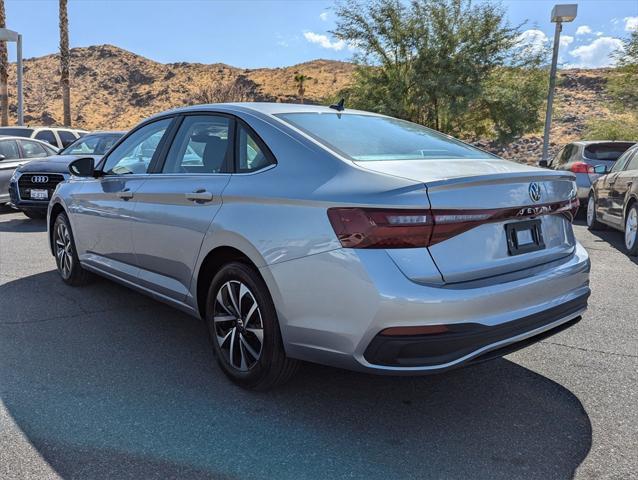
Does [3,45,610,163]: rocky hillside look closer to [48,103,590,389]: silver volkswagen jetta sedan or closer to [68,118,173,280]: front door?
[68,118,173,280]: front door

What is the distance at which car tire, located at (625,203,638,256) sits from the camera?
758 centimetres

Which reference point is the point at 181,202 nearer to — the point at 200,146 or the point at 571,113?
the point at 200,146

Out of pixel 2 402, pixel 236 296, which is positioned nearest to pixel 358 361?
pixel 236 296

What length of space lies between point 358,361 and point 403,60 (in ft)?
62.4

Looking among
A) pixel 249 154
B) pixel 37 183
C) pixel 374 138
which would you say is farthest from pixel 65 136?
pixel 374 138

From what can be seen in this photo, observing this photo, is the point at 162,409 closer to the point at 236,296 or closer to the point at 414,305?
the point at 236,296

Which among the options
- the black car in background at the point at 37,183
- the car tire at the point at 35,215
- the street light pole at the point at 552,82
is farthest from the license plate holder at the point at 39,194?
the street light pole at the point at 552,82

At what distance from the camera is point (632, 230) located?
7.68 m

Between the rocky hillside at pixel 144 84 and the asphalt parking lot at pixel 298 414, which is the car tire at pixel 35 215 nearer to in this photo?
the asphalt parking lot at pixel 298 414

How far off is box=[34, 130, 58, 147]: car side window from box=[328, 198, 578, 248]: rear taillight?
14.6m

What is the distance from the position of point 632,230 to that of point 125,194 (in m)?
6.44

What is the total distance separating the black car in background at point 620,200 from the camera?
771 centimetres

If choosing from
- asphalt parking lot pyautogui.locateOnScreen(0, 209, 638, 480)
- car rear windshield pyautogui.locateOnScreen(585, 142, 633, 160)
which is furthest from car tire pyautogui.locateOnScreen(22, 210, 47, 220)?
car rear windshield pyautogui.locateOnScreen(585, 142, 633, 160)

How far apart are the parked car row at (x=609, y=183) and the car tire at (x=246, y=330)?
613 cm
